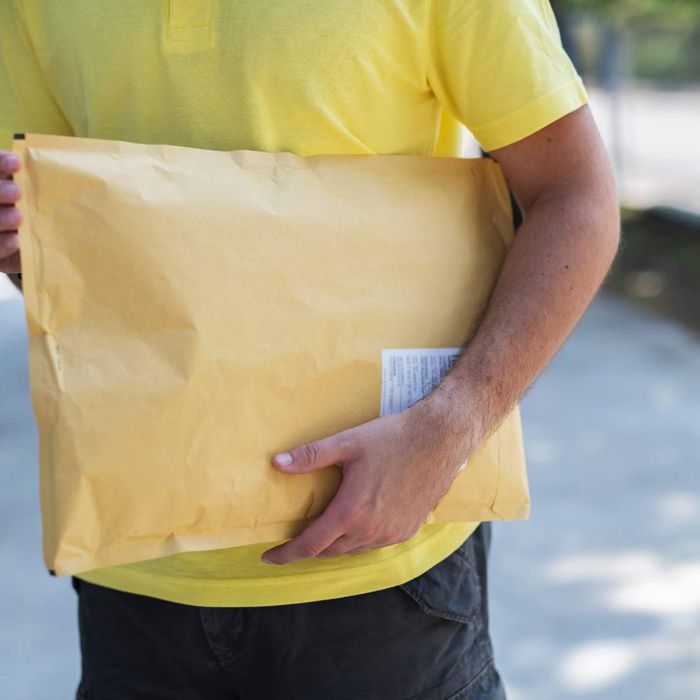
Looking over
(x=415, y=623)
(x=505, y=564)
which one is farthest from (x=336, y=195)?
(x=505, y=564)

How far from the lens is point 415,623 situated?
1.31 metres

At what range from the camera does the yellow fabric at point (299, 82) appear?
1184 millimetres

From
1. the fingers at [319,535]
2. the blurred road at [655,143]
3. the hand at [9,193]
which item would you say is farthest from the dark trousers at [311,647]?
the blurred road at [655,143]

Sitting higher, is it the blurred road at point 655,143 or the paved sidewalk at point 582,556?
the paved sidewalk at point 582,556

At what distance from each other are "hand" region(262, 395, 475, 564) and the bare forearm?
5 cm

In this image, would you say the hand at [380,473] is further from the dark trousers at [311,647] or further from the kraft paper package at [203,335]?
the dark trousers at [311,647]

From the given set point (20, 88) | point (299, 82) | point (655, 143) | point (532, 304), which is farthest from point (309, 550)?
point (655, 143)

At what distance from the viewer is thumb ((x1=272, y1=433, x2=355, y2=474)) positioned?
109 cm

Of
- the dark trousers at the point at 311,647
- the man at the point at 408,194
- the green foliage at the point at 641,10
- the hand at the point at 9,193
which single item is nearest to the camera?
the hand at the point at 9,193

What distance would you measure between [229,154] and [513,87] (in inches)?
13.2

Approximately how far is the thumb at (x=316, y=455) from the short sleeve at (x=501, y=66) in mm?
411

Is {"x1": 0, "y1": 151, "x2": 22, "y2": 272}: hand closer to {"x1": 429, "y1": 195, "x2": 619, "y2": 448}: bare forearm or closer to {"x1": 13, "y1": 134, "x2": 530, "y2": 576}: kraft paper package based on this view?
{"x1": 13, "y1": 134, "x2": 530, "y2": 576}: kraft paper package

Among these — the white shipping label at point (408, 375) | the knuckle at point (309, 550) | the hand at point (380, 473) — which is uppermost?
the white shipping label at point (408, 375)

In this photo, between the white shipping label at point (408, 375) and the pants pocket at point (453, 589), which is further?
the pants pocket at point (453, 589)
